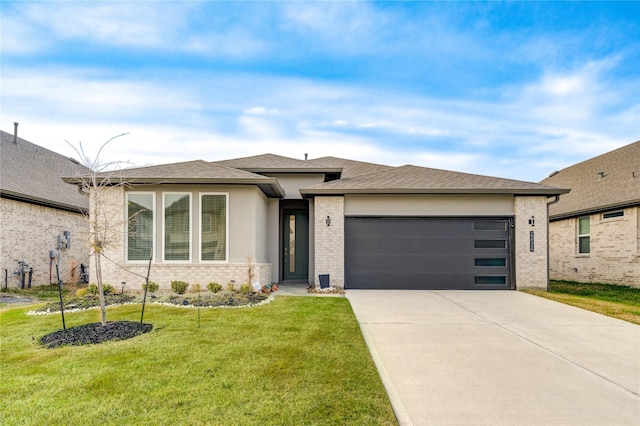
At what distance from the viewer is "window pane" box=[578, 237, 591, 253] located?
14446mm

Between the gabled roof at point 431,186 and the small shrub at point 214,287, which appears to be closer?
the small shrub at point 214,287

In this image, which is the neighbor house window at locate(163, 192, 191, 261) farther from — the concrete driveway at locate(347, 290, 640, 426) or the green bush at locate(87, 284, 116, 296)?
the concrete driveway at locate(347, 290, 640, 426)

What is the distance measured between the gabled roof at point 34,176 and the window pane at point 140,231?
12.0ft

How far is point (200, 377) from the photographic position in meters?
4.09

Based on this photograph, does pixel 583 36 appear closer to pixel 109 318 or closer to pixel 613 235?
pixel 613 235

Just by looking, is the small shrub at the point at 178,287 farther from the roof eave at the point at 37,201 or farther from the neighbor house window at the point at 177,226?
the roof eave at the point at 37,201

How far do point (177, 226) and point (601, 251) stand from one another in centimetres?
1432

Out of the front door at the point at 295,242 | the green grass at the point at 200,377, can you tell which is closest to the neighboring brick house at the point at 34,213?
the front door at the point at 295,242

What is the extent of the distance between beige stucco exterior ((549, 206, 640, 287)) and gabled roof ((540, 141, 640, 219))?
0.39m

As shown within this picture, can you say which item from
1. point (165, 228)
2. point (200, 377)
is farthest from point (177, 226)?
point (200, 377)

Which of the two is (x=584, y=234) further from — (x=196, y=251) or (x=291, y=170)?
(x=196, y=251)

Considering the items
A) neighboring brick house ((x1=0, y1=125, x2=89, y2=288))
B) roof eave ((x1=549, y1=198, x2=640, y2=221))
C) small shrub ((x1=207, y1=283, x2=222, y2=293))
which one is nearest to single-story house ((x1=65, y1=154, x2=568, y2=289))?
small shrub ((x1=207, y1=283, x2=222, y2=293))

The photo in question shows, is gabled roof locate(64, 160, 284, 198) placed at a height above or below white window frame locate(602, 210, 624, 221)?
above

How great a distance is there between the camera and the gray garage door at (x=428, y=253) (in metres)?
11.5
